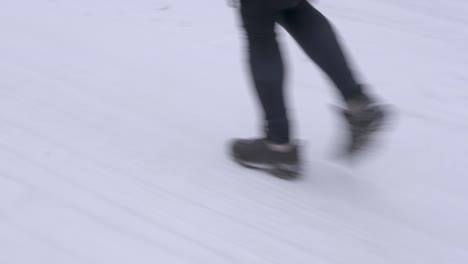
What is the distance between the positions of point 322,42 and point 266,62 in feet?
0.57

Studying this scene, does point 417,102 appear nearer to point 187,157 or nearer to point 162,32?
point 187,157

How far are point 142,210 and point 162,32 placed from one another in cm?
133

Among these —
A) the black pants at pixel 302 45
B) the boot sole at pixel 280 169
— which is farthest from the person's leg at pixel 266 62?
the boot sole at pixel 280 169

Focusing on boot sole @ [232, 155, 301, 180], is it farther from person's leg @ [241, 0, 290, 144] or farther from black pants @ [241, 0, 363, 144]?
black pants @ [241, 0, 363, 144]

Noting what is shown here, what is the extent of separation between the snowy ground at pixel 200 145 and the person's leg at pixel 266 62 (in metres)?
0.25

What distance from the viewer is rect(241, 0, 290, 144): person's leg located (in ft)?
4.77

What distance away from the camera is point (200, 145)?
1932 mm

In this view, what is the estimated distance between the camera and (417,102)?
2162 mm

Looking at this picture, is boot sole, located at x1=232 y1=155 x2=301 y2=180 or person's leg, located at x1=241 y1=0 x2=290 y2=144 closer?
person's leg, located at x1=241 y1=0 x2=290 y2=144

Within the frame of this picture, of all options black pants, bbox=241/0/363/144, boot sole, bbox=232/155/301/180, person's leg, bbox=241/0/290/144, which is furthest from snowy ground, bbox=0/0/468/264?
black pants, bbox=241/0/363/144

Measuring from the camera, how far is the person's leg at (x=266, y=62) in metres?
1.45

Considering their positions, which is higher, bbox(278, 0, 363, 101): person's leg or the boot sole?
bbox(278, 0, 363, 101): person's leg

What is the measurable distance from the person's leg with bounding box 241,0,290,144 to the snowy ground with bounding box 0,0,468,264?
253mm

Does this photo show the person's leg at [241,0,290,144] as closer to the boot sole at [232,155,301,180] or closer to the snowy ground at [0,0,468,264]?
the boot sole at [232,155,301,180]
